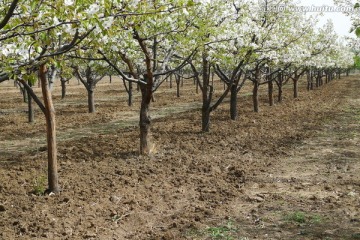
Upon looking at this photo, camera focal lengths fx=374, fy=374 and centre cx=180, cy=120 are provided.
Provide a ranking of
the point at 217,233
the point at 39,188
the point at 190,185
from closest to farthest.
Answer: the point at 217,233
the point at 39,188
the point at 190,185

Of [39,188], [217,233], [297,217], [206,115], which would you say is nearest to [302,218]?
[297,217]

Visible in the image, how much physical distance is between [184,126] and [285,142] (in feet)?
17.2

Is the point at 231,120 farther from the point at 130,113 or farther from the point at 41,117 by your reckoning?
the point at 41,117

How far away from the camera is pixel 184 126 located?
18.6 metres

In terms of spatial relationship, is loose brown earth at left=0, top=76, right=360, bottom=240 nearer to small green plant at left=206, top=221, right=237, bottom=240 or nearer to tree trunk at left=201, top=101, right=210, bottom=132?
small green plant at left=206, top=221, right=237, bottom=240

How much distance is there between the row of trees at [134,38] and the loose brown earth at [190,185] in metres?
1.19

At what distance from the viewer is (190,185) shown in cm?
985

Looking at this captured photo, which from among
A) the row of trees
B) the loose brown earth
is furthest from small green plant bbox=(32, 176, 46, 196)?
the row of trees

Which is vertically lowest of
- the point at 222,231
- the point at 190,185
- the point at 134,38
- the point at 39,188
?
the point at 222,231

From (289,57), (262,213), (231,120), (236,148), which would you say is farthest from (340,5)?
(262,213)

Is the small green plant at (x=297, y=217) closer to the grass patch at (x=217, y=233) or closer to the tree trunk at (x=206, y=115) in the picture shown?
the grass patch at (x=217, y=233)

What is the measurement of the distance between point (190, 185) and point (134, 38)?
475 centimetres

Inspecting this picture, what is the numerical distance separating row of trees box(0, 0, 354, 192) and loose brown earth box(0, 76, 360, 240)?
1.19 meters

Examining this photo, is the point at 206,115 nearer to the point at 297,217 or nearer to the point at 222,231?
the point at 297,217
